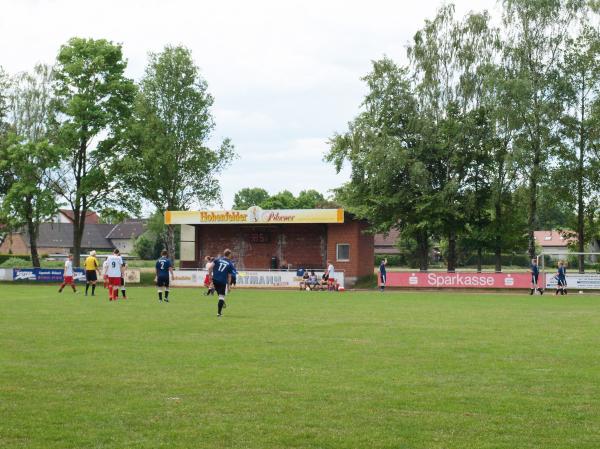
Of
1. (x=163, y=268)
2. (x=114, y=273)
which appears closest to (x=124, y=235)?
(x=114, y=273)

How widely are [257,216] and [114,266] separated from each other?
2282 cm

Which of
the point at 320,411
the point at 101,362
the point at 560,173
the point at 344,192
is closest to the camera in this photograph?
the point at 320,411

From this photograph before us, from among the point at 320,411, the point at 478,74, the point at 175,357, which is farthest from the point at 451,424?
the point at 478,74

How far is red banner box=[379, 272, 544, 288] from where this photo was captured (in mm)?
45688

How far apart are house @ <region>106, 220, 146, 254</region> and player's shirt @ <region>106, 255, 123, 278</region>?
105214 millimetres

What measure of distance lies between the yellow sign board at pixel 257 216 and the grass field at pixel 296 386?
32706mm

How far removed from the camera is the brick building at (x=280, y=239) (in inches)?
2096

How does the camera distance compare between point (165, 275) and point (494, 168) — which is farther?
point (494, 168)

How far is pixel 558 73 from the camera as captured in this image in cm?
5034

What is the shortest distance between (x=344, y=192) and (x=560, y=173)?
1609 cm

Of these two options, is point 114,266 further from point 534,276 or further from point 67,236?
Result: point 67,236

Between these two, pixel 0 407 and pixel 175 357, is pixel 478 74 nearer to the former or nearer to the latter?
pixel 175 357

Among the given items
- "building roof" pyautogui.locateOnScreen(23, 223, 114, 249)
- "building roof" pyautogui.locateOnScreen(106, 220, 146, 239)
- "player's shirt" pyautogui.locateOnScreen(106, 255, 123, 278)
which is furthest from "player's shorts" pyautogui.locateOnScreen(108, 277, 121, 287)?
"building roof" pyautogui.locateOnScreen(106, 220, 146, 239)

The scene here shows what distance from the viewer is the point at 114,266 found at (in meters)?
32.3
